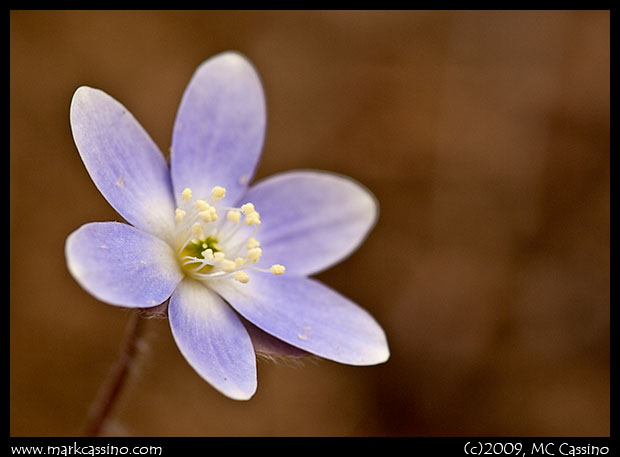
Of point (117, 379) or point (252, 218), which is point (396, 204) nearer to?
point (252, 218)

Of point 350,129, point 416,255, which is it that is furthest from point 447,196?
point 350,129

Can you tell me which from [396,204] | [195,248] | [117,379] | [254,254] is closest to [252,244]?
[254,254]

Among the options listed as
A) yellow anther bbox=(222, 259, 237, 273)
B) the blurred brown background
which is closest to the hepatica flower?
yellow anther bbox=(222, 259, 237, 273)

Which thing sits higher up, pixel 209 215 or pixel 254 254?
pixel 209 215

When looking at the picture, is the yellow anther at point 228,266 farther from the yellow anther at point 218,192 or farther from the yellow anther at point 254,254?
the yellow anther at point 218,192

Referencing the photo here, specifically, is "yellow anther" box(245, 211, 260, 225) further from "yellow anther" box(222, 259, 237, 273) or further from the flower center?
"yellow anther" box(222, 259, 237, 273)

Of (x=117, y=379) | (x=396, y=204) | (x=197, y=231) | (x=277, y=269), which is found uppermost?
(x=197, y=231)

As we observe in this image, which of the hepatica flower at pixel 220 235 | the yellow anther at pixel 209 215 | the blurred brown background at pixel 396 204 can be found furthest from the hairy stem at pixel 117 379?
the blurred brown background at pixel 396 204

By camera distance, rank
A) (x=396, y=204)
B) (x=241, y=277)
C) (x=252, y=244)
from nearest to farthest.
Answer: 1. (x=241, y=277)
2. (x=252, y=244)
3. (x=396, y=204)
